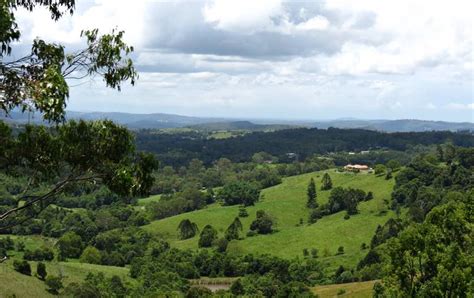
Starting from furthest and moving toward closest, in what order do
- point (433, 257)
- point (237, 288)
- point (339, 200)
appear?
point (339, 200)
point (237, 288)
point (433, 257)

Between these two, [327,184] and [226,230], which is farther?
[327,184]

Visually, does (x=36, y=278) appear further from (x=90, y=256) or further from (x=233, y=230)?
(x=233, y=230)

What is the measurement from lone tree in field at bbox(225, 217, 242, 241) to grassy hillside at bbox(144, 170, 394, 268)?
2.95m

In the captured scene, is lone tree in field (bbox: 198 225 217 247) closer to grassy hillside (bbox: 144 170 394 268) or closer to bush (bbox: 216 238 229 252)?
grassy hillside (bbox: 144 170 394 268)

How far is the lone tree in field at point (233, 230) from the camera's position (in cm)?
15962

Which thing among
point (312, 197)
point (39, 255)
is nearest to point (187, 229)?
point (312, 197)

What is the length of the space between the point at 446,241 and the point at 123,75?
1237 inches

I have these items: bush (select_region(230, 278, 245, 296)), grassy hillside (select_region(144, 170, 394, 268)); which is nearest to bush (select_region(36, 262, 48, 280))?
bush (select_region(230, 278, 245, 296))

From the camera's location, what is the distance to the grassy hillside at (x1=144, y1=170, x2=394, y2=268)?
14627cm

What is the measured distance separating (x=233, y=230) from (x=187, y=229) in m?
18.0

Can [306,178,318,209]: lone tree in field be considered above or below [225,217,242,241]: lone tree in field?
above

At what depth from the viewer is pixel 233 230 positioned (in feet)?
531

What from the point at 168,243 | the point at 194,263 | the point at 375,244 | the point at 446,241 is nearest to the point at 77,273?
the point at 194,263

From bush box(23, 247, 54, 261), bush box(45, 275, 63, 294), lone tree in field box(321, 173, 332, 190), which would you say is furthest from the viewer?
lone tree in field box(321, 173, 332, 190)
